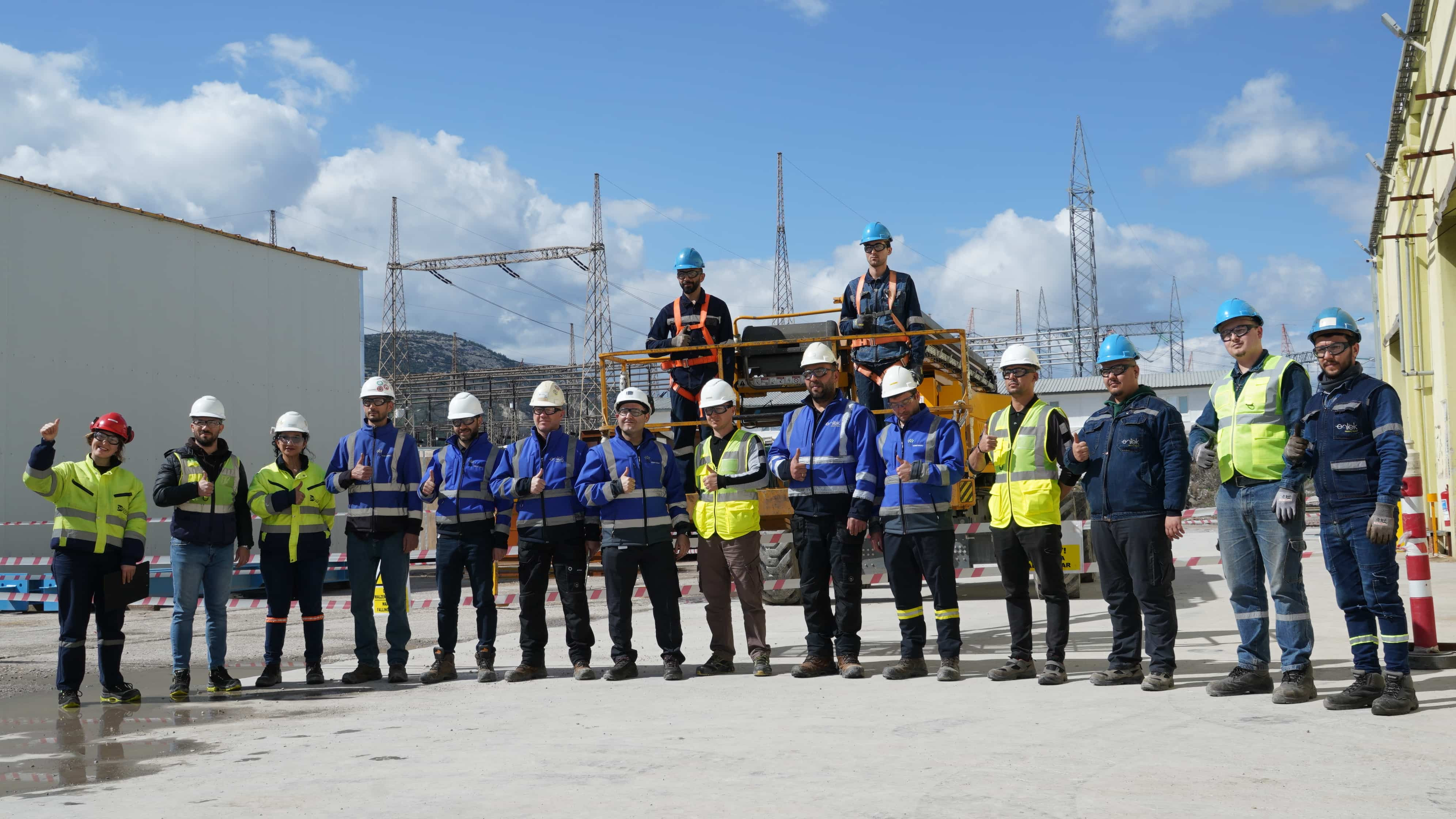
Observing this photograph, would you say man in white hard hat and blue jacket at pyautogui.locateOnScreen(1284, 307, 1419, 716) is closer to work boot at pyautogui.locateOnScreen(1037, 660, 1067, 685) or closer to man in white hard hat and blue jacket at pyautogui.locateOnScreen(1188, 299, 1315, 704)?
man in white hard hat and blue jacket at pyautogui.locateOnScreen(1188, 299, 1315, 704)

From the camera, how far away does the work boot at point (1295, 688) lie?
6293 millimetres

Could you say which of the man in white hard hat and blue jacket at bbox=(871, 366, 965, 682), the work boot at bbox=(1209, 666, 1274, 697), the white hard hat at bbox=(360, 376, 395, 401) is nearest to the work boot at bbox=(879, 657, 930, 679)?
the man in white hard hat and blue jacket at bbox=(871, 366, 965, 682)

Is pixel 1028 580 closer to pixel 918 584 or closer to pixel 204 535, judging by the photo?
pixel 918 584

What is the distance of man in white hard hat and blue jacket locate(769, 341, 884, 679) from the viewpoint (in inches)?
311

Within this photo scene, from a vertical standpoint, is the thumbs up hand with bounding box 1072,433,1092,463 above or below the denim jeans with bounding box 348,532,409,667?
above

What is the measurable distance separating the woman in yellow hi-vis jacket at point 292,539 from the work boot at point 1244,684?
583cm

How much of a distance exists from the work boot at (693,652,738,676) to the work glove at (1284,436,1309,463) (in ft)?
12.8

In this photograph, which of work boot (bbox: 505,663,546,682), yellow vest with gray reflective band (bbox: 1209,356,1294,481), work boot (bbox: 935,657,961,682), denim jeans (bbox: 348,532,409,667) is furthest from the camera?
denim jeans (bbox: 348,532,409,667)

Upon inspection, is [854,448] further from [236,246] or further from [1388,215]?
[1388,215]

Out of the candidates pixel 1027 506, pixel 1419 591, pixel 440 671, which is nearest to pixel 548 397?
pixel 440 671

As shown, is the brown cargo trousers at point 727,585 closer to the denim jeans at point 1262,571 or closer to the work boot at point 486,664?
the work boot at point 486,664

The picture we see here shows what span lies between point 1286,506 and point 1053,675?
1833 mm

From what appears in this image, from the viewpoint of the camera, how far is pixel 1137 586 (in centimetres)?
704

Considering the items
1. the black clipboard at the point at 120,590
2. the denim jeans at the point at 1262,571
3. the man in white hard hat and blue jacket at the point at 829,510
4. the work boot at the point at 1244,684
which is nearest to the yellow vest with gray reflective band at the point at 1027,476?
the man in white hard hat and blue jacket at the point at 829,510
